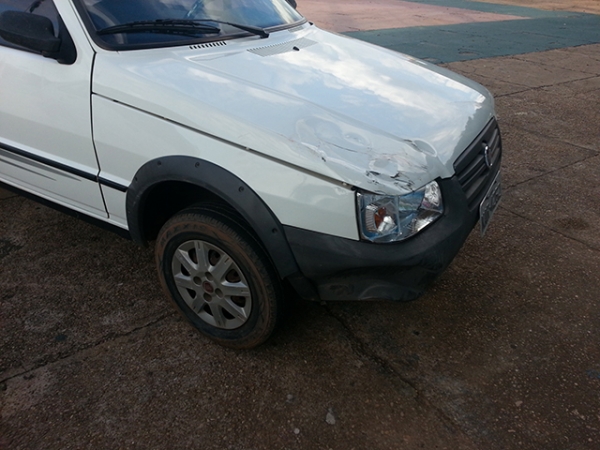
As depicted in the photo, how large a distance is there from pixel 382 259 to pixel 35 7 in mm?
2173

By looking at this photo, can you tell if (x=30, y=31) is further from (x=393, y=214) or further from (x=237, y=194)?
(x=393, y=214)

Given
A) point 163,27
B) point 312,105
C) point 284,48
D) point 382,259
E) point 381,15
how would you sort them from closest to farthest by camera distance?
1. point 382,259
2. point 312,105
3. point 163,27
4. point 284,48
5. point 381,15

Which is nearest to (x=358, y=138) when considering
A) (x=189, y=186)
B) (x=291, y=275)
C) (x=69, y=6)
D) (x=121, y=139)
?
(x=291, y=275)

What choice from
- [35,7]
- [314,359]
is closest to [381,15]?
[35,7]

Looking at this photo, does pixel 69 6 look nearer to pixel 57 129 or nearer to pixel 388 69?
pixel 57 129

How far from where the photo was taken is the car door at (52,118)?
2.44 meters

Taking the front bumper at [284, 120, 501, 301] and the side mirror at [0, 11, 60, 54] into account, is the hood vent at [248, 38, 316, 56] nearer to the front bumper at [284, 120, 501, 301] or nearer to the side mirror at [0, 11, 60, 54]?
the side mirror at [0, 11, 60, 54]

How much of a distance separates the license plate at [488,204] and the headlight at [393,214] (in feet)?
1.37

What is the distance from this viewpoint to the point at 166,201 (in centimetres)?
258

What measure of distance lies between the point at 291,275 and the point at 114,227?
1.10 meters

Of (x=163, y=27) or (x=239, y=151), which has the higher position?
(x=163, y=27)

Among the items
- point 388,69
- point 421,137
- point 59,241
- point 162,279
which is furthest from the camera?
point 59,241

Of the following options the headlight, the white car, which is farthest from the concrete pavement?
the headlight

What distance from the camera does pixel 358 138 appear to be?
6.89ft
